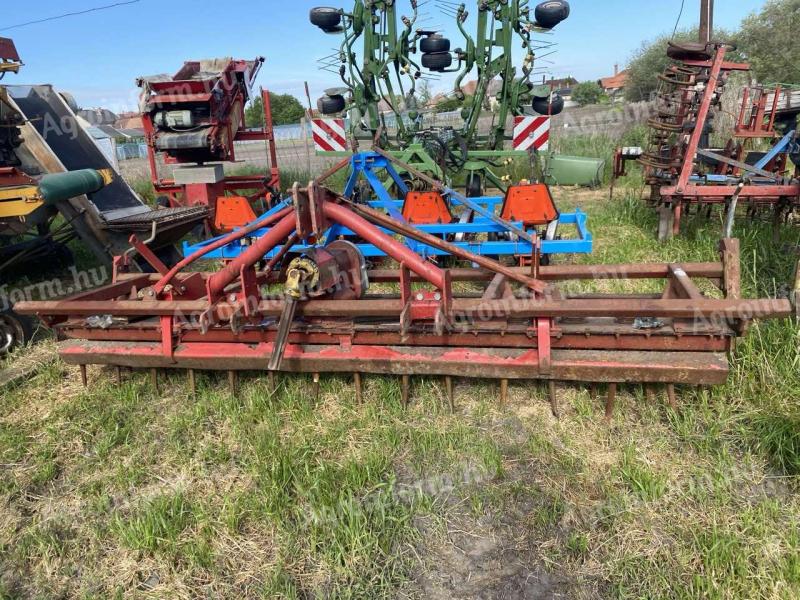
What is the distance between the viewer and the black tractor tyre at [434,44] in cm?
603

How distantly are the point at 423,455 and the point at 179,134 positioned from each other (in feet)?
16.2

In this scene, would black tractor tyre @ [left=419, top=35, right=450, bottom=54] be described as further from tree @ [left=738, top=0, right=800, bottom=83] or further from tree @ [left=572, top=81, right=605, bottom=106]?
tree @ [left=572, top=81, right=605, bottom=106]

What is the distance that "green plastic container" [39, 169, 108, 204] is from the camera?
3.65 meters

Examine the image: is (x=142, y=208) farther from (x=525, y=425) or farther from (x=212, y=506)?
(x=525, y=425)

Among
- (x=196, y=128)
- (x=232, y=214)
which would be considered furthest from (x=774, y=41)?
(x=232, y=214)

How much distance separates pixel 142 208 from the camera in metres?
5.56

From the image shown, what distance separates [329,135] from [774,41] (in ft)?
73.6

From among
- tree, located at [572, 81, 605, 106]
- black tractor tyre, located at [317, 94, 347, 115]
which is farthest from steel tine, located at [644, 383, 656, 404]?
tree, located at [572, 81, 605, 106]

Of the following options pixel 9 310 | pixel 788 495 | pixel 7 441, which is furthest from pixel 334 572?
pixel 9 310

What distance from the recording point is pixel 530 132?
613 cm

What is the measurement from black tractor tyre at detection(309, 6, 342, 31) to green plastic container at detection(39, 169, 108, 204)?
10.7 ft

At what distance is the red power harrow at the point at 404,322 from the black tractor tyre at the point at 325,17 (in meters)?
4.24

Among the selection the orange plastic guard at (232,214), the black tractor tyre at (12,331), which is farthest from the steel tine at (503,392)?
the black tractor tyre at (12,331)

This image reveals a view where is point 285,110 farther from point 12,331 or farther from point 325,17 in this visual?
point 12,331
